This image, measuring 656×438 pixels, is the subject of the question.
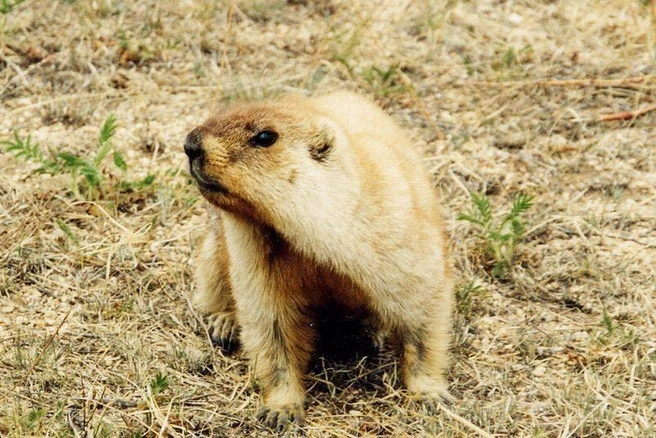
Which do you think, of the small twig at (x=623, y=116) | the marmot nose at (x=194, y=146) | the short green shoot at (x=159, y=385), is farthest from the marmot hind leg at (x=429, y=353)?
the small twig at (x=623, y=116)

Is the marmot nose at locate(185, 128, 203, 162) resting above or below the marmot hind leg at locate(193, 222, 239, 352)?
above

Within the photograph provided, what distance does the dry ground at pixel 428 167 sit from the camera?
14.7ft

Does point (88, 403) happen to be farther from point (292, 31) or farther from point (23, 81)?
point (292, 31)

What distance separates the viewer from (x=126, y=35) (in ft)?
23.6

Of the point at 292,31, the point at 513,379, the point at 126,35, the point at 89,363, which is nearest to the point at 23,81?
the point at 126,35

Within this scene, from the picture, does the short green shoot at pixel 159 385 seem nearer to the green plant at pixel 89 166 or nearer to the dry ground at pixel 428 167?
the dry ground at pixel 428 167

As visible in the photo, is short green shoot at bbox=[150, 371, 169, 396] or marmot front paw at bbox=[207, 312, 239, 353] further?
marmot front paw at bbox=[207, 312, 239, 353]

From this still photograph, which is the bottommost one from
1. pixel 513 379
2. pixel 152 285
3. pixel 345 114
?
pixel 152 285

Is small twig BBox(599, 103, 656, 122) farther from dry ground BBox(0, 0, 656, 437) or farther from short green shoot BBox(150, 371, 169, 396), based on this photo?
short green shoot BBox(150, 371, 169, 396)

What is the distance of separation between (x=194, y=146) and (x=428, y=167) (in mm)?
2755

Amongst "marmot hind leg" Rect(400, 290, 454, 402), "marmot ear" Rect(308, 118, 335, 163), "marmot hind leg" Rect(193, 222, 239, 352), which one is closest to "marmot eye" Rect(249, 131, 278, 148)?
"marmot ear" Rect(308, 118, 335, 163)

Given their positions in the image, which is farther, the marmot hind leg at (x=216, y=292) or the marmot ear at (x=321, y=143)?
the marmot hind leg at (x=216, y=292)

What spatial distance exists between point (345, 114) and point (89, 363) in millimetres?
1872

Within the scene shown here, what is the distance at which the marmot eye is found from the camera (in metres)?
4.01
